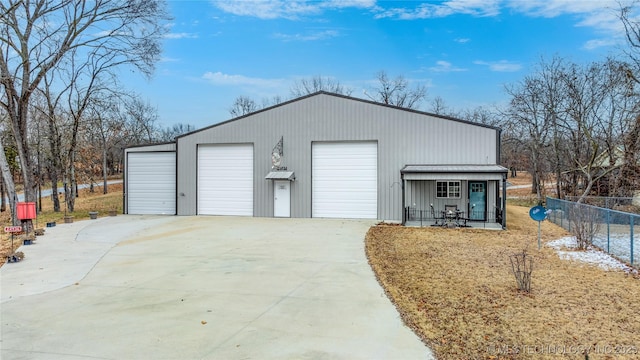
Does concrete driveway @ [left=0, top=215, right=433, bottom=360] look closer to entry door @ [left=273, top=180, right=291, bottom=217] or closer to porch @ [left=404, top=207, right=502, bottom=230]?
porch @ [left=404, top=207, right=502, bottom=230]

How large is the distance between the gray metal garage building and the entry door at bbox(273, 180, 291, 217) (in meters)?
0.04

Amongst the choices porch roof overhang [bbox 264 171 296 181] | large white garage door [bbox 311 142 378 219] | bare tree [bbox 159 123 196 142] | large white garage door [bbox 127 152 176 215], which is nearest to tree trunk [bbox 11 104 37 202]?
large white garage door [bbox 127 152 176 215]

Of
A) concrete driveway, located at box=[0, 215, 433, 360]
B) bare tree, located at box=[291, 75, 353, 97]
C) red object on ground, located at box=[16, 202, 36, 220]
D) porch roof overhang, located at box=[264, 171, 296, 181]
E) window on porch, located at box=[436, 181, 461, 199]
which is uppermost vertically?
bare tree, located at box=[291, 75, 353, 97]

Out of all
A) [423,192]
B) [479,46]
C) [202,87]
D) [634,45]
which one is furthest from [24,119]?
[634,45]

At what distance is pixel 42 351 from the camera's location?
13.9 ft

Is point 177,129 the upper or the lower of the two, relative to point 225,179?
upper

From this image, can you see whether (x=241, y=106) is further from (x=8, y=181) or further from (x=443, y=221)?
(x=443, y=221)

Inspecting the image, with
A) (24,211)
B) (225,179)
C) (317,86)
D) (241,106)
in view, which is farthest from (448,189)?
(241,106)

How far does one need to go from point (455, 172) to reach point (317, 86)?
1215 inches

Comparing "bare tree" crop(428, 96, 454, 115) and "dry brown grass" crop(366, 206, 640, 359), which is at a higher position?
"bare tree" crop(428, 96, 454, 115)

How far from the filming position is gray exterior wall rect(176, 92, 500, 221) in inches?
634

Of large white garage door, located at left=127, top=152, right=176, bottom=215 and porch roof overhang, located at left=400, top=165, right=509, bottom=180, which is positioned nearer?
porch roof overhang, located at left=400, top=165, right=509, bottom=180

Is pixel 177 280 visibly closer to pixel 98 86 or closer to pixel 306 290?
pixel 306 290

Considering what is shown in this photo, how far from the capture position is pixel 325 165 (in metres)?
17.5
